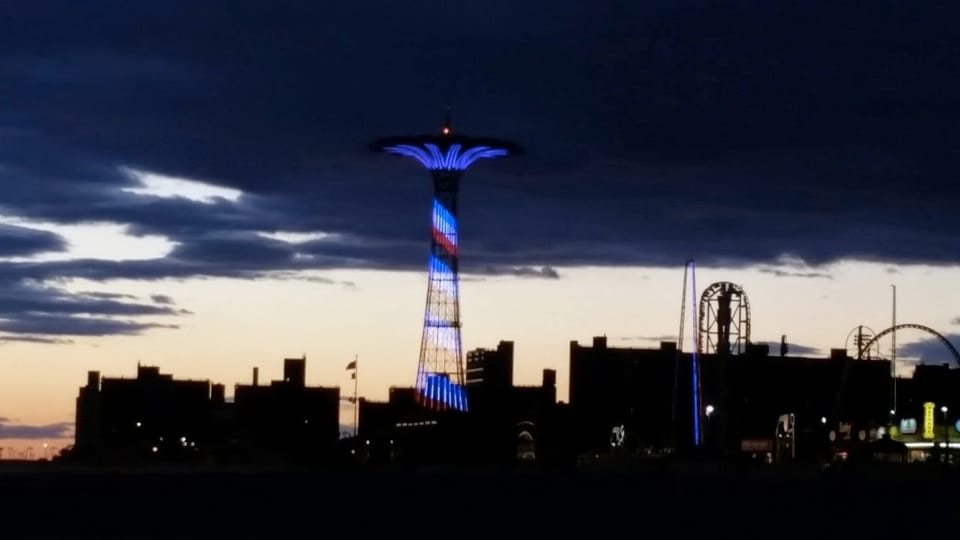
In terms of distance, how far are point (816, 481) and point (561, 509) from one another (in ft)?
134

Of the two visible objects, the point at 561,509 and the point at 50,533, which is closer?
the point at 50,533

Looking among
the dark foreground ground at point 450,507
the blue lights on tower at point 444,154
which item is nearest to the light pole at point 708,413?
the blue lights on tower at point 444,154

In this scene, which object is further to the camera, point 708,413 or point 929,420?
point 929,420

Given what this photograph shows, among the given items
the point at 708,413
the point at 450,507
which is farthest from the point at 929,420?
the point at 450,507

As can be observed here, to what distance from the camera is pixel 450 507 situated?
55.6 metres

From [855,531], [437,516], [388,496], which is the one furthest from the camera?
[388,496]

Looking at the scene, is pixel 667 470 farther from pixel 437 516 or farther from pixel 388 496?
pixel 437 516

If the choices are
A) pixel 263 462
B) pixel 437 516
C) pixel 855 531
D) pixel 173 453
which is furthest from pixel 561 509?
pixel 173 453

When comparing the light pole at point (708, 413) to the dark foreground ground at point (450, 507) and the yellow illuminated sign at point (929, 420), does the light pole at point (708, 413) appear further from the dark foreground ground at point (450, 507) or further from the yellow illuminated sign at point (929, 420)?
the dark foreground ground at point (450, 507)

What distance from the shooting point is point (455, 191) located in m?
136

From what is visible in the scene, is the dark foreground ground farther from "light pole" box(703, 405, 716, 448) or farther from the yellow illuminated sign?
the yellow illuminated sign

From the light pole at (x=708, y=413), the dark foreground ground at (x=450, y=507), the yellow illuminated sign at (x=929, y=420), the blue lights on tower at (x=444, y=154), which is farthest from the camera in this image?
the yellow illuminated sign at (x=929, y=420)

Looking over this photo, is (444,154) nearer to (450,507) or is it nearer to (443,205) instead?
(443,205)

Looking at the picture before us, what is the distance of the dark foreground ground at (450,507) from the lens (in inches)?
1716
